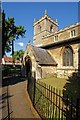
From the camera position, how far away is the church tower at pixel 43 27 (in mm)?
45159

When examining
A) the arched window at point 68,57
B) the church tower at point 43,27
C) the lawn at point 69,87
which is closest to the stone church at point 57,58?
the arched window at point 68,57

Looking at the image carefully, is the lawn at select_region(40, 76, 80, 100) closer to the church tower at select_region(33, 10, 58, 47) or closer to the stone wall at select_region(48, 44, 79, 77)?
the stone wall at select_region(48, 44, 79, 77)

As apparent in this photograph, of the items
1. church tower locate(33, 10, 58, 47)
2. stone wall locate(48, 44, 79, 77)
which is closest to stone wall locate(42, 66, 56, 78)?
stone wall locate(48, 44, 79, 77)

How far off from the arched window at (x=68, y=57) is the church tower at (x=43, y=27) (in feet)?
77.7

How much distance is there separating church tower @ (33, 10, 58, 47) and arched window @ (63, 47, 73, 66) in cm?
2369

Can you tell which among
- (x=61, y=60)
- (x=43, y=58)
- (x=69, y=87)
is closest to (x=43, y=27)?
(x=61, y=60)

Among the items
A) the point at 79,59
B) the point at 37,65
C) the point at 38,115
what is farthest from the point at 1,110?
the point at 79,59

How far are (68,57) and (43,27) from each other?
26838 millimetres

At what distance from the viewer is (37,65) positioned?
1909 cm

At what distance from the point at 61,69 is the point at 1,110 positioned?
50.2 feet

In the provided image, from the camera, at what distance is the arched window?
20369 mm

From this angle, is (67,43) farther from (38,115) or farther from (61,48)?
(38,115)

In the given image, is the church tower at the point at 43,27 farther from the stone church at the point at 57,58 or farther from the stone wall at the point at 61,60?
the stone wall at the point at 61,60

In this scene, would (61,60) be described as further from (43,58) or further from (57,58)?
(43,58)
